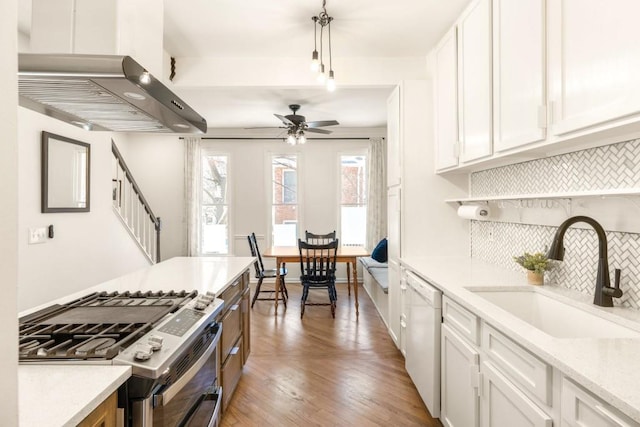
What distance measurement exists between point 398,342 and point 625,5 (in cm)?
262

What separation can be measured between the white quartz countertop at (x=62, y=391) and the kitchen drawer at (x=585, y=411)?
1.20 m

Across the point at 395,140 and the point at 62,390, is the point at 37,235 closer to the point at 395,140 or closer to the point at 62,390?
the point at 62,390

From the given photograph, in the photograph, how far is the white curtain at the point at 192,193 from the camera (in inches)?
214

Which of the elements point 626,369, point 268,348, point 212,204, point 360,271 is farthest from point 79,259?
point 360,271

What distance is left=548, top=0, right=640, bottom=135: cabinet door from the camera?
1.05 metres

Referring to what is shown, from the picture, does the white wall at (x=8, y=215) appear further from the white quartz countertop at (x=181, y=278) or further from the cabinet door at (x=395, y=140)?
the cabinet door at (x=395, y=140)

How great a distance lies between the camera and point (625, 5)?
106 centimetres

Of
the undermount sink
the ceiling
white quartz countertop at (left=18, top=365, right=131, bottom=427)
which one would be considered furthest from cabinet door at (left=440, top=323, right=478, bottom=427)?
the ceiling

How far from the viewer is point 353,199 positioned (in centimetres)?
579

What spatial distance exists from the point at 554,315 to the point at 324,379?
1.63 metres

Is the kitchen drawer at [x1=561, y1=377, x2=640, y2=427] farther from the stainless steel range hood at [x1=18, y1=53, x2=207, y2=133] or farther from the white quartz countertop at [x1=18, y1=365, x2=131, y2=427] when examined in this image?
the stainless steel range hood at [x1=18, y1=53, x2=207, y2=133]

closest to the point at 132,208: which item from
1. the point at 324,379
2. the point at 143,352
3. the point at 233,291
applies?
the point at 233,291

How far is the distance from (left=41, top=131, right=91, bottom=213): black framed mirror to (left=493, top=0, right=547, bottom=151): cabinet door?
3292mm

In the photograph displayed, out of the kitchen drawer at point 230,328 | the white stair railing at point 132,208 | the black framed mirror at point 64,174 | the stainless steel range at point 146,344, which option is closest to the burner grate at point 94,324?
the stainless steel range at point 146,344
